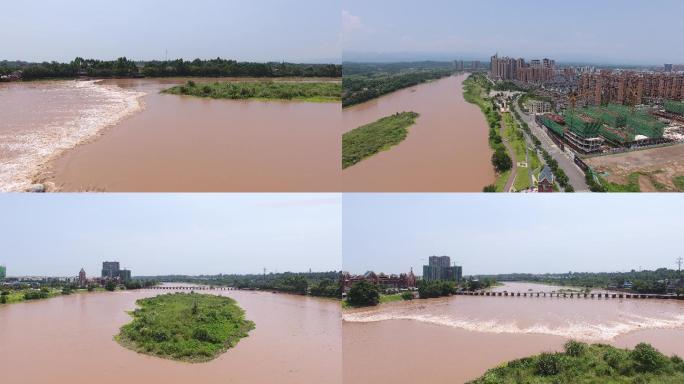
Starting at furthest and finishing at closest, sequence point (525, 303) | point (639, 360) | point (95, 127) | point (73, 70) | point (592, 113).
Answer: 1. point (73, 70)
2. point (525, 303)
3. point (592, 113)
4. point (95, 127)
5. point (639, 360)

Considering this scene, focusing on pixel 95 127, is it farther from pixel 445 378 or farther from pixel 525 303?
pixel 525 303

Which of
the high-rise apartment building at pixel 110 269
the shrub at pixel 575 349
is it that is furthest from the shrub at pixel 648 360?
the high-rise apartment building at pixel 110 269

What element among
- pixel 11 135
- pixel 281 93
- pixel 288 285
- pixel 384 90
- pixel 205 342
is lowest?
pixel 288 285

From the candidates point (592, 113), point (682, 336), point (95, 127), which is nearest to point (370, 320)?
point (682, 336)

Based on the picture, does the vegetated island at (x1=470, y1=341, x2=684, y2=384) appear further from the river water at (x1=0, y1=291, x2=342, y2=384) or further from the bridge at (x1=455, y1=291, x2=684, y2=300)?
the bridge at (x1=455, y1=291, x2=684, y2=300)

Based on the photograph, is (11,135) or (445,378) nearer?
(445,378)

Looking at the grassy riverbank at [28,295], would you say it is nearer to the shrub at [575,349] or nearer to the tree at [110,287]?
the tree at [110,287]

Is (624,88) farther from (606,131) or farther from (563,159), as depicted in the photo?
(563,159)
